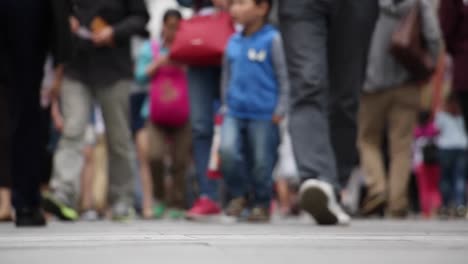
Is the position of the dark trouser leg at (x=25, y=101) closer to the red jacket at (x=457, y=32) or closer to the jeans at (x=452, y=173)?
the red jacket at (x=457, y=32)

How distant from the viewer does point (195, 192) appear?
13859 millimetres

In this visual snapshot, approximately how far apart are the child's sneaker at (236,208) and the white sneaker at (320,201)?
5.65ft

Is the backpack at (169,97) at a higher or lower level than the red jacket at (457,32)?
lower

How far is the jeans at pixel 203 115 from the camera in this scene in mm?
8562

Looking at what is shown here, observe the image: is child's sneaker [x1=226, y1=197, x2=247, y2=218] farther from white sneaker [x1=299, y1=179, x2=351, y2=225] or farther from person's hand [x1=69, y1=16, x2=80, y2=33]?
person's hand [x1=69, y1=16, x2=80, y2=33]

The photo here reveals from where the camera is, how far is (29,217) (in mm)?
6527

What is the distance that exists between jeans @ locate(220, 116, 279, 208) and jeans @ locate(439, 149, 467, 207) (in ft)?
15.3

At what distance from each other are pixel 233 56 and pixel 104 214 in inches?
166

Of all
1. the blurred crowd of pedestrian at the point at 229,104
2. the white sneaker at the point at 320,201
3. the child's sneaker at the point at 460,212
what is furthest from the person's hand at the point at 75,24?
the child's sneaker at the point at 460,212

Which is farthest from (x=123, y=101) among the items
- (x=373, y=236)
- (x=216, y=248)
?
(x=216, y=248)

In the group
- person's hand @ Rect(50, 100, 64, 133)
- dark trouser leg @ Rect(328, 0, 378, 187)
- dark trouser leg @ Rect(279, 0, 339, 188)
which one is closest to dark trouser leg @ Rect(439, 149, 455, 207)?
person's hand @ Rect(50, 100, 64, 133)

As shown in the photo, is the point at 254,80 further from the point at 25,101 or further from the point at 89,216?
the point at 89,216

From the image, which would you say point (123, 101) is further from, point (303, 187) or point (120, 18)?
point (303, 187)

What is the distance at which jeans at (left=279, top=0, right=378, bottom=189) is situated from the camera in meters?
6.23
